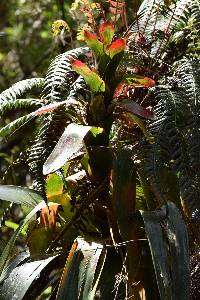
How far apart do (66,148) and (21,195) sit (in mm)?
287

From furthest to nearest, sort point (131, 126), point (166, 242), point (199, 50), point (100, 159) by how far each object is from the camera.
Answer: point (199, 50) → point (131, 126) → point (100, 159) → point (166, 242)

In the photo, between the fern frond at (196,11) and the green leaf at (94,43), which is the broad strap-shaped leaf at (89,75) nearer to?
the green leaf at (94,43)

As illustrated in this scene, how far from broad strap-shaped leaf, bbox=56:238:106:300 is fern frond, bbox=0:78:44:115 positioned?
0.39 meters

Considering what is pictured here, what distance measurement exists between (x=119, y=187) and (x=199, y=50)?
0.53 m

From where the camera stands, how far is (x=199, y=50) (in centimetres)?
167

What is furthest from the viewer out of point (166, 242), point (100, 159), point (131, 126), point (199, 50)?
point (199, 50)

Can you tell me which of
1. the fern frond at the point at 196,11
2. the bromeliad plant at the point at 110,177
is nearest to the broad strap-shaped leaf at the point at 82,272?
the bromeliad plant at the point at 110,177

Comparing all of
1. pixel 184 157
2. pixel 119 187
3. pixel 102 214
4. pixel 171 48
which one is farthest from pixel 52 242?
pixel 171 48

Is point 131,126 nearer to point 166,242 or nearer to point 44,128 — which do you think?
point 44,128

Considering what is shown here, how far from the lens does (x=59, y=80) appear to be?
1.49 metres

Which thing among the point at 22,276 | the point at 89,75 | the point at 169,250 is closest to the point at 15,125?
the point at 89,75

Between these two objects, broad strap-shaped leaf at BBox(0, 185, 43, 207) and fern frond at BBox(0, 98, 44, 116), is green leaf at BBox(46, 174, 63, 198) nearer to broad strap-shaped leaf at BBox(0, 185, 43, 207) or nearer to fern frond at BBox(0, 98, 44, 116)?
broad strap-shaped leaf at BBox(0, 185, 43, 207)

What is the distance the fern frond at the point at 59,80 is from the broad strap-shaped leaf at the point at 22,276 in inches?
14.1

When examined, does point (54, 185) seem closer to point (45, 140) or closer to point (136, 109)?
point (45, 140)
